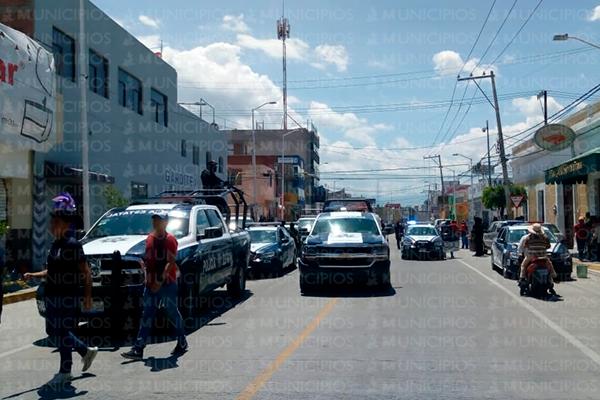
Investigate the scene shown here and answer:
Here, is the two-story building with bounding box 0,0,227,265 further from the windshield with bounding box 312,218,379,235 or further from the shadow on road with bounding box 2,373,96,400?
the shadow on road with bounding box 2,373,96,400

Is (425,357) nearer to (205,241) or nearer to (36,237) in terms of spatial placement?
(205,241)

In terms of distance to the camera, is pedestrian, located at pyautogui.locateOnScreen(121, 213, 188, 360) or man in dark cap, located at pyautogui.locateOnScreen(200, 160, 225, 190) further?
man in dark cap, located at pyautogui.locateOnScreen(200, 160, 225, 190)

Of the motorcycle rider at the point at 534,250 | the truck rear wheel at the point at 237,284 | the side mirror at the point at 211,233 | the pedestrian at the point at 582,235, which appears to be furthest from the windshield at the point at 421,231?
the side mirror at the point at 211,233

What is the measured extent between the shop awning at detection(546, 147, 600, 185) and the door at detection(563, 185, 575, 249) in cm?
677

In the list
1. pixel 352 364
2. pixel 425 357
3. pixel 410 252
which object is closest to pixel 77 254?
pixel 352 364

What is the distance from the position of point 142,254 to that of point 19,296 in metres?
6.82

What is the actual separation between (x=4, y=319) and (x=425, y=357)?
809 centimetres

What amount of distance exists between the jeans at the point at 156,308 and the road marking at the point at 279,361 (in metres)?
1.35

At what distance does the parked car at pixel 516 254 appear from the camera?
17.9m

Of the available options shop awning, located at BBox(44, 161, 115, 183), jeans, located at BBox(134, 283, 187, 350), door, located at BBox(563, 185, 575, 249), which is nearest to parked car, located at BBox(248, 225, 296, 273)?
shop awning, located at BBox(44, 161, 115, 183)

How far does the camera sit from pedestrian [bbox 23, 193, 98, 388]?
283 inches

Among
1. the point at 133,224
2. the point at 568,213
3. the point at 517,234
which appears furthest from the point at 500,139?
the point at 133,224

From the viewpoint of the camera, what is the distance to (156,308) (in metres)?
8.43

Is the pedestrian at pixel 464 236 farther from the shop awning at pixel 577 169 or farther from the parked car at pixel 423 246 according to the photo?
the shop awning at pixel 577 169
